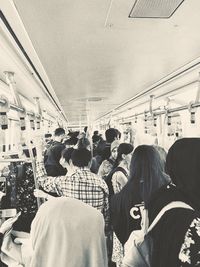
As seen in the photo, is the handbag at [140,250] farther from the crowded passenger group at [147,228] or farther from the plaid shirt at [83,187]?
the plaid shirt at [83,187]

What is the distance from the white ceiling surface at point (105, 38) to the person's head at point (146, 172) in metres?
0.81

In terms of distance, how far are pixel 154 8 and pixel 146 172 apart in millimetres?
976

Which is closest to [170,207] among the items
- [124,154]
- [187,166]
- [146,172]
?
[187,166]

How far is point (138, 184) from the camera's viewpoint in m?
1.96

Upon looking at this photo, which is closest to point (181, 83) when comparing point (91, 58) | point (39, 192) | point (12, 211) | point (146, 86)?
point (146, 86)

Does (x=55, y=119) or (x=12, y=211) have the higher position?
(x=55, y=119)

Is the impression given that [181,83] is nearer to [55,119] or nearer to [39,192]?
[39,192]

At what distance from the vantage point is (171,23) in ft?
6.27

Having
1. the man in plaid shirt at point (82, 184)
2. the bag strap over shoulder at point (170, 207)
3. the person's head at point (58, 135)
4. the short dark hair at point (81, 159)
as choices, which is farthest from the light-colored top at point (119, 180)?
the person's head at point (58, 135)

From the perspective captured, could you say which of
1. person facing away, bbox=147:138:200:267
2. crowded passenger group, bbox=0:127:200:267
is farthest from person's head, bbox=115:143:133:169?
person facing away, bbox=147:138:200:267

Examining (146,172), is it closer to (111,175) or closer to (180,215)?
(180,215)

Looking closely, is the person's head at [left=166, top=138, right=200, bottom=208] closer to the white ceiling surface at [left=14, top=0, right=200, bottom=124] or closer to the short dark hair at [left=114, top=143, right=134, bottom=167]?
the white ceiling surface at [left=14, top=0, right=200, bottom=124]

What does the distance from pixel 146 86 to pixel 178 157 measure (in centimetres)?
327

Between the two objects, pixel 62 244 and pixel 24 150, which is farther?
pixel 24 150
